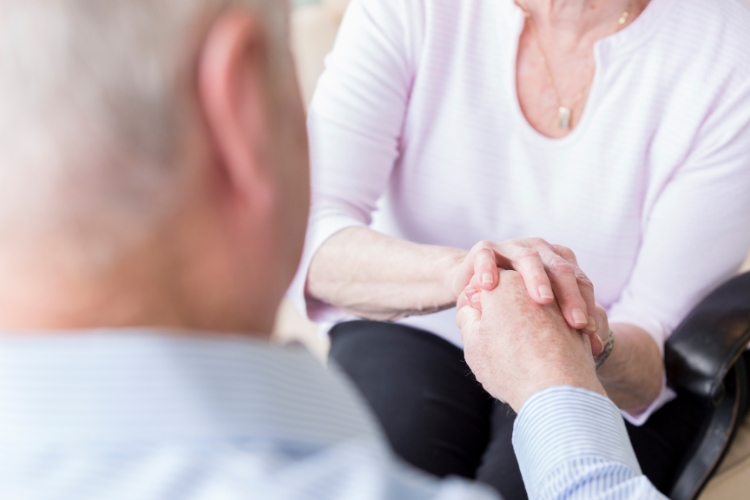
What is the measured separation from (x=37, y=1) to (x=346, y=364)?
0.90m

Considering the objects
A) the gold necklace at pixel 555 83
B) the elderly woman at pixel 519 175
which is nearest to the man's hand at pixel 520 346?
the elderly woman at pixel 519 175

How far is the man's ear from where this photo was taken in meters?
0.43

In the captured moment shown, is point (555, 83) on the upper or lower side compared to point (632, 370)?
upper

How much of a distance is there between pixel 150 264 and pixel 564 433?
471 mm

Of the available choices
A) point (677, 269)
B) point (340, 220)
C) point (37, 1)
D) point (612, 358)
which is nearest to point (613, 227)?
point (677, 269)

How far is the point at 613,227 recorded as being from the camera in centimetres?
114

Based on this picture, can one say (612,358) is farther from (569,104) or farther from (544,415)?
(569,104)

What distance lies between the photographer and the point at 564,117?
3.72 feet

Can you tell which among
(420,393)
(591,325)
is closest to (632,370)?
(591,325)

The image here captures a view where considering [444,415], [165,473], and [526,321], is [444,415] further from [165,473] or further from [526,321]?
[165,473]

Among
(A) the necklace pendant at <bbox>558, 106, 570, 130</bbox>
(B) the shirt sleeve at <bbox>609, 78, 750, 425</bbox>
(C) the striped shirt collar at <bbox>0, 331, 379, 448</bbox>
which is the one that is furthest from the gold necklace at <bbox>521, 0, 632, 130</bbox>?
(C) the striped shirt collar at <bbox>0, 331, 379, 448</bbox>

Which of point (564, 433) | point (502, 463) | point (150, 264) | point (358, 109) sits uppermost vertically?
point (150, 264)

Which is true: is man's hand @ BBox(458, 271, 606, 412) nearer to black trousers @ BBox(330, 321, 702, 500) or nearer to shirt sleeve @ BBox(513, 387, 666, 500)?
shirt sleeve @ BBox(513, 387, 666, 500)

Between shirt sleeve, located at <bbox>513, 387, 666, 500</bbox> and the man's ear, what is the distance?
16.7 inches
